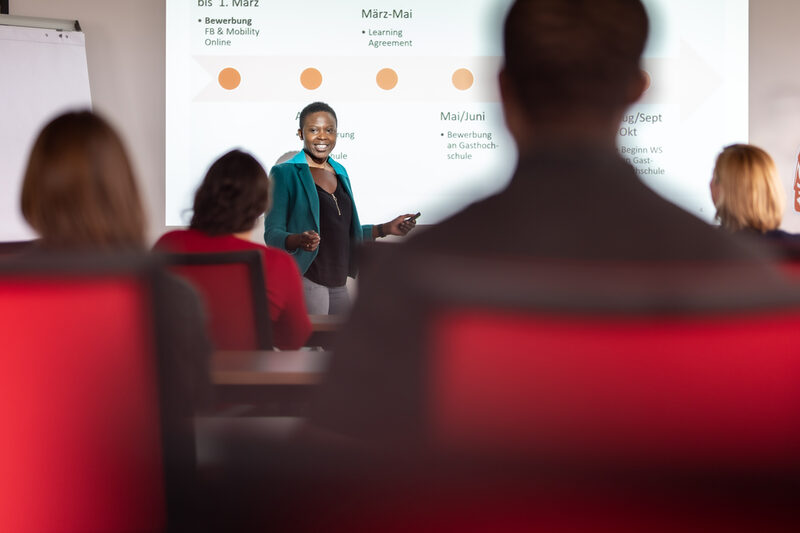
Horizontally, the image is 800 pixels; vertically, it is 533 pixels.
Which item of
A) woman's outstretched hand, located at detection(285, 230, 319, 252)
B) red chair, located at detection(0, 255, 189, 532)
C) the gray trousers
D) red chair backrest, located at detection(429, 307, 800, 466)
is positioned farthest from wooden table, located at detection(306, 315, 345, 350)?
red chair backrest, located at detection(429, 307, 800, 466)

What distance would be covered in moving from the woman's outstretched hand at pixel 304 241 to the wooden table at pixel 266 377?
1.31 metres

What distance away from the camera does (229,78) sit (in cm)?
461

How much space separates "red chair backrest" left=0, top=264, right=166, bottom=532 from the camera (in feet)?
2.39

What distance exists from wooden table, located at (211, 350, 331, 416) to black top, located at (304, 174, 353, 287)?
6.66 ft

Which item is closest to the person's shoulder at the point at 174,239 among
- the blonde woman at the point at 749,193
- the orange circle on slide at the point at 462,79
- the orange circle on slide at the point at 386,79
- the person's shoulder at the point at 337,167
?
the blonde woman at the point at 749,193

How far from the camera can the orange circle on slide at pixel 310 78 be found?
4645mm

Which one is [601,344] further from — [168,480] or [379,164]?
[379,164]

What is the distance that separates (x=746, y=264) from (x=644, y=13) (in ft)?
0.94

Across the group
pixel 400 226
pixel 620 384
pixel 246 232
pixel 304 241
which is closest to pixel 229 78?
pixel 400 226

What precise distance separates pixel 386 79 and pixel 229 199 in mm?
2698

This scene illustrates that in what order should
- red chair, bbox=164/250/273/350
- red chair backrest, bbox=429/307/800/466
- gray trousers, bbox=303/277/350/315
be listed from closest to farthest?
red chair backrest, bbox=429/307/800/466 → red chair, bbox=164/250/273/350 → gray trousers, bbox=303/277/350/315

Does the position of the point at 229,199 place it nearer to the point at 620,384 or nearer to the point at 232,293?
the point at 232,293

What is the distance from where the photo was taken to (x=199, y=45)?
456 cm

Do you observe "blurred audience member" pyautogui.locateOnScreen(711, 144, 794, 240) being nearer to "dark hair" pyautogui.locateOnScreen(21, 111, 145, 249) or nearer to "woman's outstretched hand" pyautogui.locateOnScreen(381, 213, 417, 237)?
"dark hair" pyautogui.locateOnScreen(21, 111, 145, 249)
